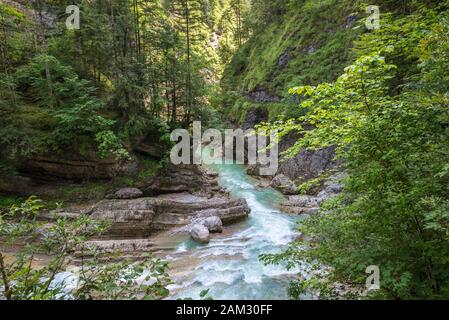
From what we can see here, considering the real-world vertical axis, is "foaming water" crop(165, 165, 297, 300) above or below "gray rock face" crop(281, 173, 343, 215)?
below

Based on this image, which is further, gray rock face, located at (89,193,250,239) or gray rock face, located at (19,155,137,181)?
gray rock face, located at (19,155,137,181)

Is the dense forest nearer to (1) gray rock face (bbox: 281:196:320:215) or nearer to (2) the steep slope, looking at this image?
(1) gray rock face (bbox: 281:196:320:215)

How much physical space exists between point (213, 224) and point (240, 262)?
3.13 m

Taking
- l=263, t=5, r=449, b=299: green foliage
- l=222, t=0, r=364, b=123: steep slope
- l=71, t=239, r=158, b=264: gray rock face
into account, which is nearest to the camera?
l=263, t=5, r=449, b=299: green foliage

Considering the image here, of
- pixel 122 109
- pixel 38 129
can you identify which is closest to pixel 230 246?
pixel 122 109

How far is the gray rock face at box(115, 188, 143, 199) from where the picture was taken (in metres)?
15.5

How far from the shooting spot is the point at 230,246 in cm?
1234

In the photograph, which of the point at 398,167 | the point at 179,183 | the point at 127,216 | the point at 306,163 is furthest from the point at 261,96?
the point at 398,167

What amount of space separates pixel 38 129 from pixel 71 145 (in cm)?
179

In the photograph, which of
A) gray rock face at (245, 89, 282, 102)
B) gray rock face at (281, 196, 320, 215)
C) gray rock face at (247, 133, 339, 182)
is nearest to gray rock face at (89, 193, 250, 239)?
gray rock face at (281, 196, 320, 215)

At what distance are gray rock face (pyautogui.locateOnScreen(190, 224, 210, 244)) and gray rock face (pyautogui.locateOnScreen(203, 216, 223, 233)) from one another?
0.51m

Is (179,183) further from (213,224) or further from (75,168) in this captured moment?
(75,168)

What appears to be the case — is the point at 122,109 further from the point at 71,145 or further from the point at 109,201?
the point at 109,201

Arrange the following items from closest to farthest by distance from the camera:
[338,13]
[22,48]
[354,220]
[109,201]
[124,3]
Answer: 1. [354,220]
2. [109,201]
3. [22,48]
4. [124,3]
5. [338,13]
